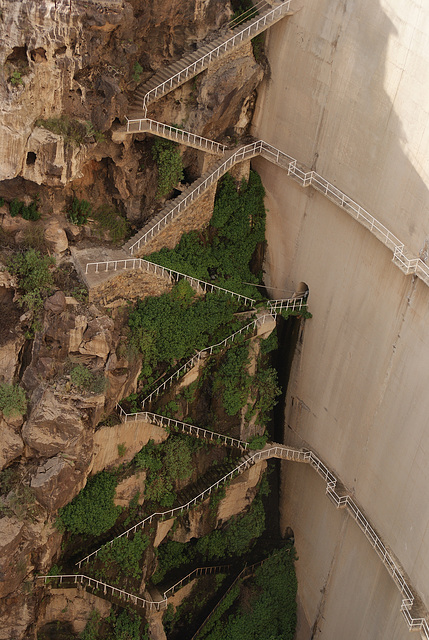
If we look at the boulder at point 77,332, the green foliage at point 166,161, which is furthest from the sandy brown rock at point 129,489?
the green foliage at point 166,161

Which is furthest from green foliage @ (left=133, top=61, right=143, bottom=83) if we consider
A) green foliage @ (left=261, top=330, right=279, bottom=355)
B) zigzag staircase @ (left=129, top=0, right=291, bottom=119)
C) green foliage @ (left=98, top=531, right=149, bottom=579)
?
green foliage @ (left=98, top=531, right=149, bottom=579)

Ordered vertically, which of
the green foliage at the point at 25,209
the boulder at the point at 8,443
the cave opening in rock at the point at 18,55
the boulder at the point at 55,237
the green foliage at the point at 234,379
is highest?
the cave opening in rock at the point at 18,55

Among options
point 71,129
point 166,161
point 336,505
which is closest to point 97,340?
point 71,129

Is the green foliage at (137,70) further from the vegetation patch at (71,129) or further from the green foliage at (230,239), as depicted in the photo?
the green foliage at (230,239)

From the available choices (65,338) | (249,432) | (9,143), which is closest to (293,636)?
(249,432)

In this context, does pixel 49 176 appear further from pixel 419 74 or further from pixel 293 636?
pixel 293 636

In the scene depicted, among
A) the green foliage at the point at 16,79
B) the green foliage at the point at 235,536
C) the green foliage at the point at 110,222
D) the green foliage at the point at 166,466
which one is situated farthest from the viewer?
the green foliage at the point at 235,536
